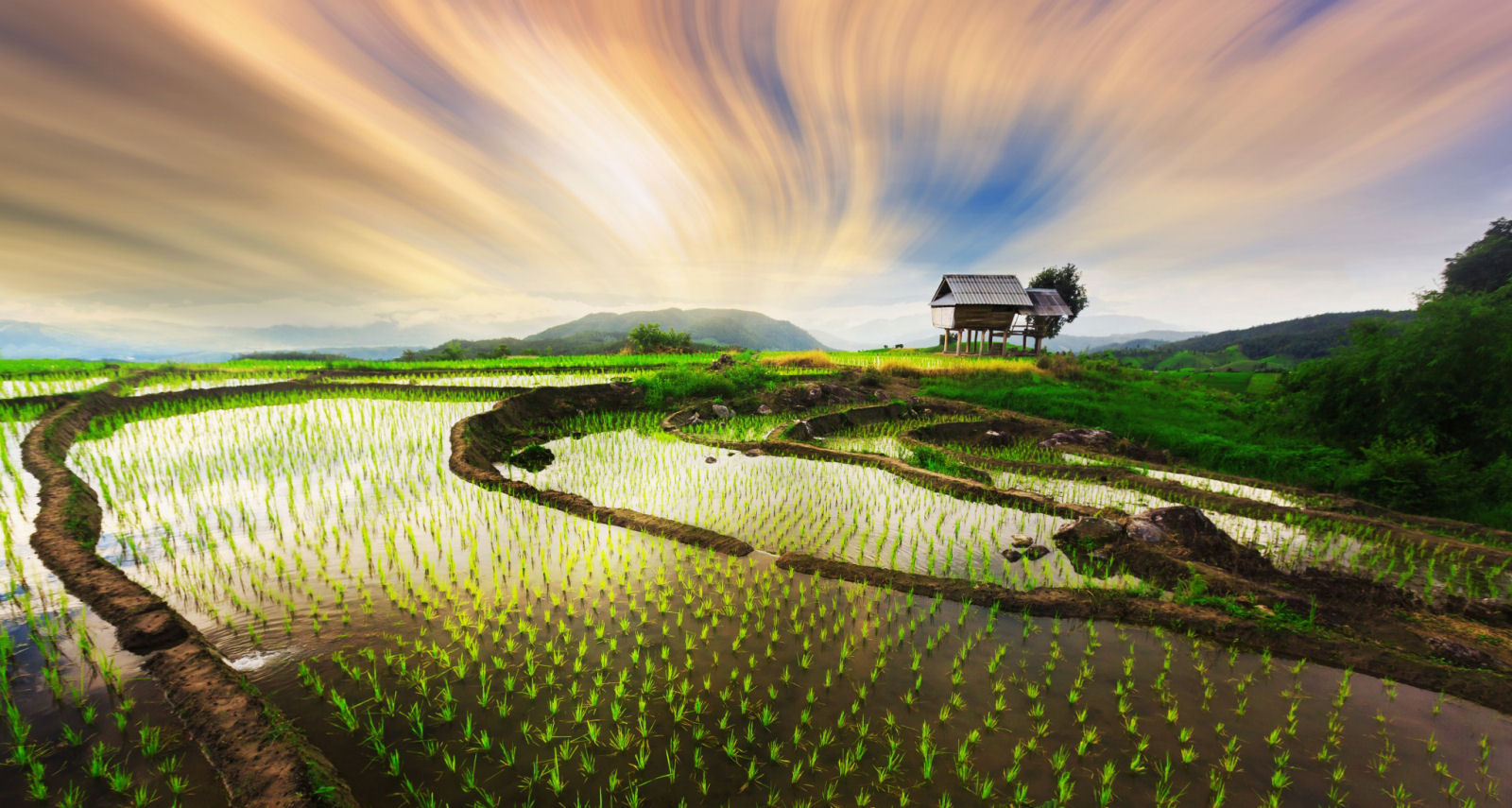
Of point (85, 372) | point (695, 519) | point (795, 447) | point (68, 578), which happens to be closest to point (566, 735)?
point (695, 519)

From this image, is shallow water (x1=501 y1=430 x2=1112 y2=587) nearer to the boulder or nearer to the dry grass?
the boulder

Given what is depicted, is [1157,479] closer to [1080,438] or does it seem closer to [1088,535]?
[1080,438]

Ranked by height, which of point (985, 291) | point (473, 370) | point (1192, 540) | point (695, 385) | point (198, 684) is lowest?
point (1192, 540)

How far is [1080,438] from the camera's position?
13.4m

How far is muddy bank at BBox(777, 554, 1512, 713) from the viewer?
12.8 feet

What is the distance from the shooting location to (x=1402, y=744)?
10.9 ft

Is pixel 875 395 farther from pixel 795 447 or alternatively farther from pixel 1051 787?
pixel 1051 787

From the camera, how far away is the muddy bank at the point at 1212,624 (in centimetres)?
390

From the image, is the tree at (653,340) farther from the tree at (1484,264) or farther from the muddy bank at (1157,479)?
the tree at (1484,264)

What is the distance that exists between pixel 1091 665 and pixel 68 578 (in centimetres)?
974

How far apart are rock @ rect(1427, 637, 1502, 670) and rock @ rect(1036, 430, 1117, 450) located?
356 inches

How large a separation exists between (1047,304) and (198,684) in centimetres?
4305

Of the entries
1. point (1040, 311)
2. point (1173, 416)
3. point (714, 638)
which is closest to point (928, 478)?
point (714, 638)

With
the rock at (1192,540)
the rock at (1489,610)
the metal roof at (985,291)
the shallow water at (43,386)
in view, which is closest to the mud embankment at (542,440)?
the rock at (1192,540)
